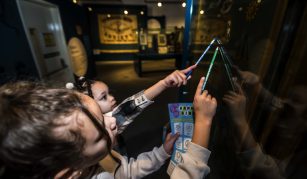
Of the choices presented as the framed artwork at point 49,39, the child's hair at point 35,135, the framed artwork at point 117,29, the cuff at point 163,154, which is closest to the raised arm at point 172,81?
the cuff at point 163,154

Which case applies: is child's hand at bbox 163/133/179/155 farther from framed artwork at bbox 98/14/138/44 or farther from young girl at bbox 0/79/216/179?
framed artwork at bbox 98/14/138/44

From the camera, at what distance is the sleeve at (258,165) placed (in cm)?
40

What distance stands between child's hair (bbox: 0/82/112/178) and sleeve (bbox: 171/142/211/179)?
0.90 ft

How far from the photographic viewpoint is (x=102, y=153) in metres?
0.46

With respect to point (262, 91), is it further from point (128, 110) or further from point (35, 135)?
point (128, 110)

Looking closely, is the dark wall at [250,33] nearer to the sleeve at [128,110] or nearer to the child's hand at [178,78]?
the child's hand at [178,78]

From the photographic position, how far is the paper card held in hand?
562mm

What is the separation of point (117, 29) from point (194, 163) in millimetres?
5856

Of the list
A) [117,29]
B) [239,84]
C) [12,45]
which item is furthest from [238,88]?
[117,29]

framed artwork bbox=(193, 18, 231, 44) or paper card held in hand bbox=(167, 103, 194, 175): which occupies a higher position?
framed artwork bbox=(193, 18, 231, 44)

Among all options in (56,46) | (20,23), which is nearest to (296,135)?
(20,23)

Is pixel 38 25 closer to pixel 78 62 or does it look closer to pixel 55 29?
pixel 55 29

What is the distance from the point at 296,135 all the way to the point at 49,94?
21.4 inches

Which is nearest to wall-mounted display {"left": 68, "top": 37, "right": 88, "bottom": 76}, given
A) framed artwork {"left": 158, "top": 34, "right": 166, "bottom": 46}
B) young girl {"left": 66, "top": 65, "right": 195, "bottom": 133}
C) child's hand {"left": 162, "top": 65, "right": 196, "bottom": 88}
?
framed artwork {"left": 158, "top": 34, "right": 166, "bottom": 46}
